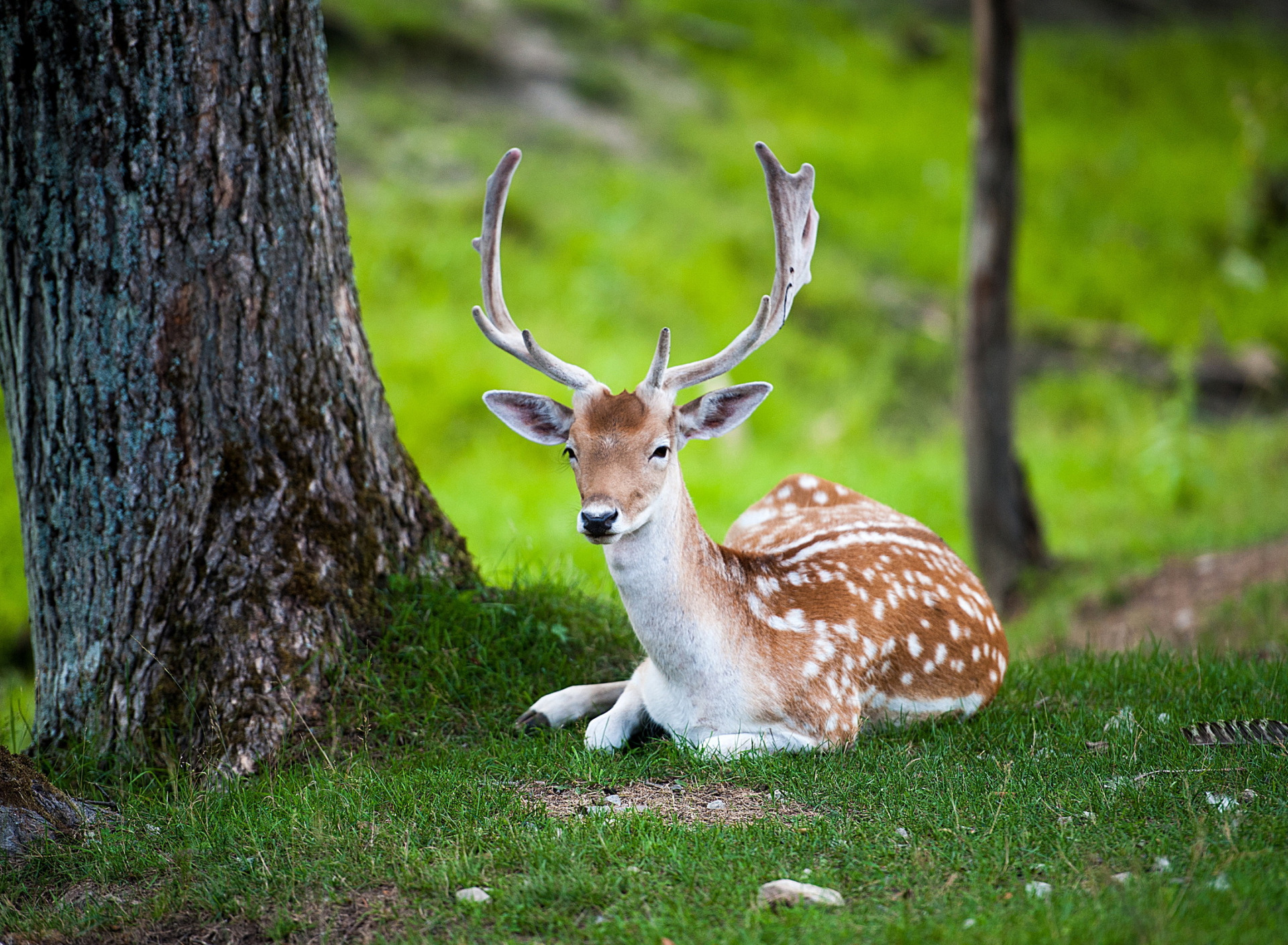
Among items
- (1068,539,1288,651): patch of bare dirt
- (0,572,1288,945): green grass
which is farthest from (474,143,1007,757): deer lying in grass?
(1068,539,1288,651): patch of bare dirt

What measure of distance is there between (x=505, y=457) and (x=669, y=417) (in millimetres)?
6491

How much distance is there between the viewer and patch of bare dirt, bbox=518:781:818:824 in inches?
152

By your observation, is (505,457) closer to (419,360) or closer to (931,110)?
(419,360)

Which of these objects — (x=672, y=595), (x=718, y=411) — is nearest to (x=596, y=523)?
(x=672, y=595)

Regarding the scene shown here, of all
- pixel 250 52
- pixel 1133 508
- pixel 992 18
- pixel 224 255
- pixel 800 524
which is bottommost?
pixel 1133 508

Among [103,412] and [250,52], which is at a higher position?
[250,52]

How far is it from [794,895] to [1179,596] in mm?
5949

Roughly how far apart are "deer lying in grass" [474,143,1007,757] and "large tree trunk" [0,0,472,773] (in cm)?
80

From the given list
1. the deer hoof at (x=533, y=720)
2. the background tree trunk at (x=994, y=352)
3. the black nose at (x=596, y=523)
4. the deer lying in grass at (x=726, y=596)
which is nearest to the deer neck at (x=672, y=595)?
the deer lying in grass at (x=726, y=596)

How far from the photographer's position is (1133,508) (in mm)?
11203

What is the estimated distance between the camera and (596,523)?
406 centimetres

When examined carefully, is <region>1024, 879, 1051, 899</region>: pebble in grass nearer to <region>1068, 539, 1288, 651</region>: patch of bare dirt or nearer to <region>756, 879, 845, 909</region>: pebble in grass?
<region>756, 879, 845, 909</region>: pebble in grass

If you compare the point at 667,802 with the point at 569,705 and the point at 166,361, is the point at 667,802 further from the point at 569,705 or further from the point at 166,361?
the point at 166,361

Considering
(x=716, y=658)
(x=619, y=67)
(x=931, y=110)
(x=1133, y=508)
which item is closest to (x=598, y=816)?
(x=716, y=658)
